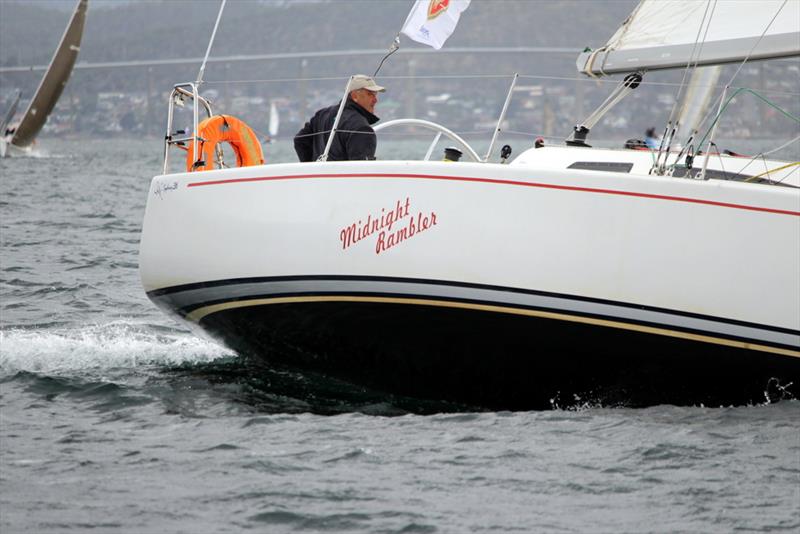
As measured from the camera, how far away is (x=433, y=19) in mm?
6449

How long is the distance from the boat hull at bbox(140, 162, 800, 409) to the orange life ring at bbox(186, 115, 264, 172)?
0.51m

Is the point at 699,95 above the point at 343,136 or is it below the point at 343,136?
above

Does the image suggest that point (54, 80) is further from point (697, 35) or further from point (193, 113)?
point (697, 35)

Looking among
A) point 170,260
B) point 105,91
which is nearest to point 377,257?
point 170,260

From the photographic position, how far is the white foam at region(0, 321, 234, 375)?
22.0ft

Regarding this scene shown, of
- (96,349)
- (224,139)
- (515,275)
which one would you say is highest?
(224,139)

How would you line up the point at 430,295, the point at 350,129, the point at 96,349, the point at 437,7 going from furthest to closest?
the point at 96,349
the point at 437,7
the point at 350,129
the point at 430,295

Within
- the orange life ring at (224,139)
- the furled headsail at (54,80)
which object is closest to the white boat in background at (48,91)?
the furled headsail at (54,80)

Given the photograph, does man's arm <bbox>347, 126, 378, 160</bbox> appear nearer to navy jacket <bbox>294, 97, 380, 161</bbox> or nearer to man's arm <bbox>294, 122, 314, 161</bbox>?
navy jacket <bbox>294, 97, 380, 161</bbox>

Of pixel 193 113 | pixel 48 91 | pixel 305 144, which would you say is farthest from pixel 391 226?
pixel 48 91

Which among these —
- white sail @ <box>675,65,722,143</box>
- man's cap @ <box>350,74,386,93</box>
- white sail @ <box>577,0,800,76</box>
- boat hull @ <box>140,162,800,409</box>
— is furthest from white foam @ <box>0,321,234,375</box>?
white sail @ <box>675,65,722,143</box>

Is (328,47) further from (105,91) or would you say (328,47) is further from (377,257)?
(377,257)

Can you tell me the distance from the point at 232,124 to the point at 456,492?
2.68 meters

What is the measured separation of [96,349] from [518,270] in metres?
2.72
